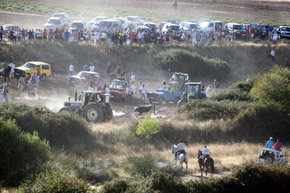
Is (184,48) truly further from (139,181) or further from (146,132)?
(139,181)

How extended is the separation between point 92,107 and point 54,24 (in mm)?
25945

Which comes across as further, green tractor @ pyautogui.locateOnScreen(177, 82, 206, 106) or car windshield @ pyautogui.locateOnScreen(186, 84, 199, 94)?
car windshield @ pyautogui.locateOnScreen(186, 84, 199, 94)

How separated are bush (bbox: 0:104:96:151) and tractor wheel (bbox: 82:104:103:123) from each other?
1.48 meters

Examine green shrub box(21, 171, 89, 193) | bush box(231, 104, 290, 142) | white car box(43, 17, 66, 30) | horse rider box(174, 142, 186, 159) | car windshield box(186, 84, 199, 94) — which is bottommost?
bush box(231, 104, 290, 142)

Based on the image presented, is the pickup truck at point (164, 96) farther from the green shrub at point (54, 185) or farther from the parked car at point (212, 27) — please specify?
the parked car at point (212, 27)

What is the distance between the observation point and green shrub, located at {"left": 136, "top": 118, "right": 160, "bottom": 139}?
75.2ft

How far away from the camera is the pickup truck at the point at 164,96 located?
3294 cm

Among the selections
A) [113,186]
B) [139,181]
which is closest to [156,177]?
[139,181]

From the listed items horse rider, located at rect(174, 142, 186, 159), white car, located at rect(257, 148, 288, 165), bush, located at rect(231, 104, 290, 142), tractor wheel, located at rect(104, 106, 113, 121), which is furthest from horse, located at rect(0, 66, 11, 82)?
white car, located at rect(257, 148, 288, 165)

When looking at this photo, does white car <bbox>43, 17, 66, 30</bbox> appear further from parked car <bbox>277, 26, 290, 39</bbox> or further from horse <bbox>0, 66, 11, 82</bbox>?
parked car <bbox>277, 26, 290, 39</bbox>

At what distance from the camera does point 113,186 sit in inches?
571

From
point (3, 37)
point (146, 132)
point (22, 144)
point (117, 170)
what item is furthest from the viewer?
point (3, 37)

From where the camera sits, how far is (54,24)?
4750 cm

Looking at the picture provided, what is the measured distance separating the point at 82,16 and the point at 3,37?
25.5m
